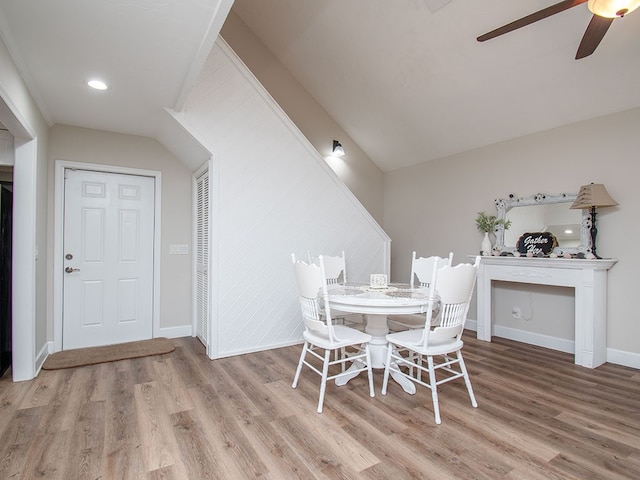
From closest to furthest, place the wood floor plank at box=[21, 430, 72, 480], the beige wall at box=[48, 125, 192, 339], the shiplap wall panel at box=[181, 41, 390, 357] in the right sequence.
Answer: the wood floor plank at box=[21, 430, 72, 480], the shiplap wall panel at box=[181, 41, 390, 357], the beige wall at box=[48, 125, 192, 339]

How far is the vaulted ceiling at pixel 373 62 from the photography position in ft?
6.82

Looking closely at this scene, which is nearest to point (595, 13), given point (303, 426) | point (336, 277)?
point (336, 277)

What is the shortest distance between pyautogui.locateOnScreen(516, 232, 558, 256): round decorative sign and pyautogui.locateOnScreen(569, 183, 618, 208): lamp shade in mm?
544

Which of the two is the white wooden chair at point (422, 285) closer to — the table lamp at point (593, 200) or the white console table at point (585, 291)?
the white console table at point (585, 291)

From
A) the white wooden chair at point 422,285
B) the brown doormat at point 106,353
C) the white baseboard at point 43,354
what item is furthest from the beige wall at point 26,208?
the white wooden chair at point 422,285

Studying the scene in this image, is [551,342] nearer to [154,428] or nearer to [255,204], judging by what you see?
[255,204]

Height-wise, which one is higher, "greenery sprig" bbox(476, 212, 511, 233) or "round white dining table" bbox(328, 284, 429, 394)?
"greenery sprig" bbox(476, 212, 511, 233)

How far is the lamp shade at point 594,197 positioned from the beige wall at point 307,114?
3079 mm

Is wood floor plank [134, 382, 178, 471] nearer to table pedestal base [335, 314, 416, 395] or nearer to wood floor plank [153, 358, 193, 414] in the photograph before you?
wood floor plank [153, 358, 193, 414]

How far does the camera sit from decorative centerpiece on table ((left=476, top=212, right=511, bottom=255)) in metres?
4.23

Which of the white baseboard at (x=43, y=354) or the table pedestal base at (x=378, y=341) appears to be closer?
the table pedestal base at (x=378, y=341)

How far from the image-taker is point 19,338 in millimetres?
2855

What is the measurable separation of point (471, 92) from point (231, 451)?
4101mm

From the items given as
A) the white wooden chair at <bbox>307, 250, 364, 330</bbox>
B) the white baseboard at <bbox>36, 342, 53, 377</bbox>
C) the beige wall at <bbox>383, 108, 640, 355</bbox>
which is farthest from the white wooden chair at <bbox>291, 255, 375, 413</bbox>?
the beige wall at <bbox>383, 108, 640, 355</bbox>
